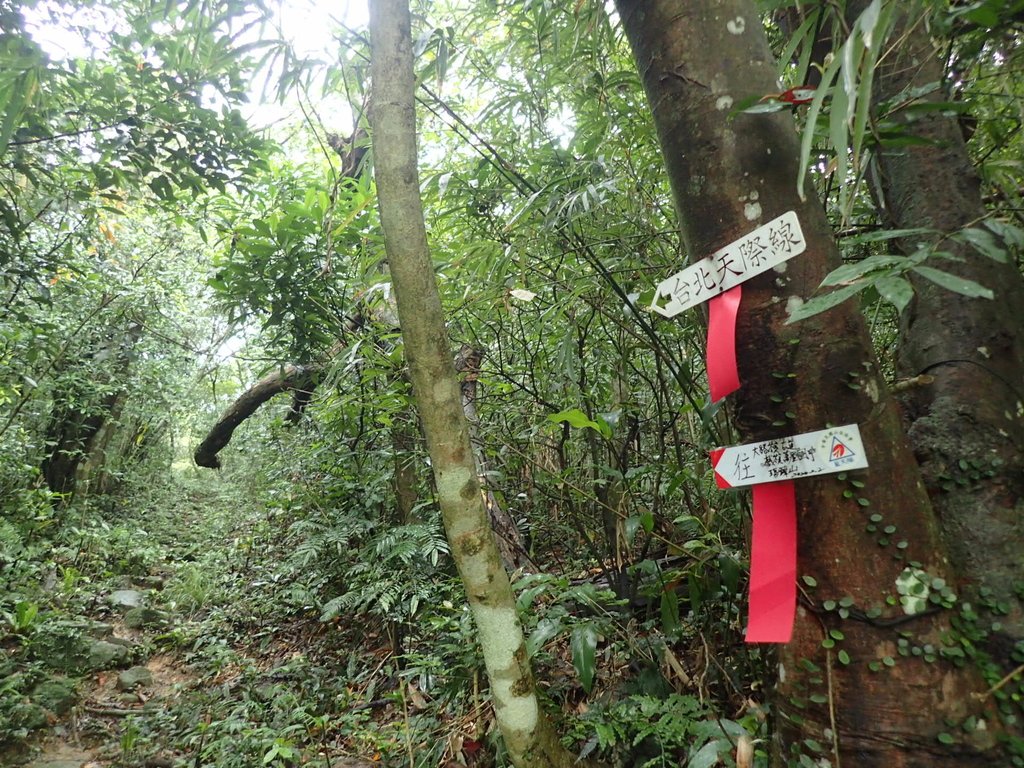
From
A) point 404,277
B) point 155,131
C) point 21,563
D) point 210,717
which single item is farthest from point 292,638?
point 404,277

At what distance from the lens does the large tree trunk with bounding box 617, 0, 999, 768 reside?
3.10ft

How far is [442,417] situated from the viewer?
129 cm

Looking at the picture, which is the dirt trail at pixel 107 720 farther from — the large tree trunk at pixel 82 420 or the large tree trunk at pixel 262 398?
the large tree trunk at pixel 82 420

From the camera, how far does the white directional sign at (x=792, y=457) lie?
97cm

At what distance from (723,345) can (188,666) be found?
4.41 meters

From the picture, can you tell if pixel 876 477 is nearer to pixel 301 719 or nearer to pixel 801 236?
pixel 801 236

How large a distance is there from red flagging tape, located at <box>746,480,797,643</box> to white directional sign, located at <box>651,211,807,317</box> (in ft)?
1.25

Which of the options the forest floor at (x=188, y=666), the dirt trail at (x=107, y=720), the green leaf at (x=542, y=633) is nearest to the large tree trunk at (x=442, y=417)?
the green leaf at (x=542, y=633)

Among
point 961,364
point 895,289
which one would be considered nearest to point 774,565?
point 895,289

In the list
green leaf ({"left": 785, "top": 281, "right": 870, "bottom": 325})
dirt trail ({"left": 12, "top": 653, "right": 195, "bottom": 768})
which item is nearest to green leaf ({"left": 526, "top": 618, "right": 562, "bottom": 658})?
green leaf ({"left": 785, "top": 281, "right": 870, "bottom": 325})

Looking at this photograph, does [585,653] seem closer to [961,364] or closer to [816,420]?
[816,420]

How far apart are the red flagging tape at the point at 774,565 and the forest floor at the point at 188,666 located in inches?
73.0

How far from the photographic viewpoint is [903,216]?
1.35 m

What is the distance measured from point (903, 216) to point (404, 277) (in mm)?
1167
